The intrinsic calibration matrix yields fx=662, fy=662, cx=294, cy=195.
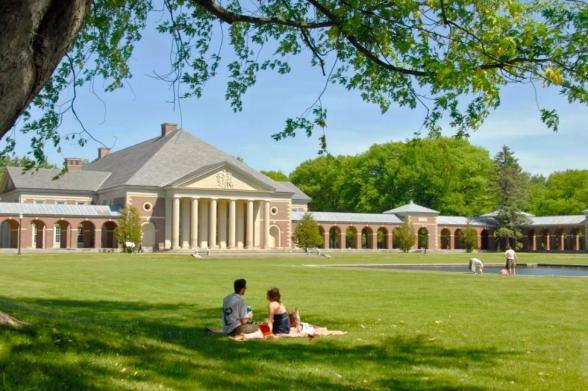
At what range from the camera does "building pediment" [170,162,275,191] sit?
65.1 m

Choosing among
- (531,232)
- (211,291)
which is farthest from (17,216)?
(531,232)

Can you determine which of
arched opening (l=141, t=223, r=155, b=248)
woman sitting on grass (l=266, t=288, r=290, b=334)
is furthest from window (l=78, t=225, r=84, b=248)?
woman sitting on grass (l=266, t=288, r=290, b=334)

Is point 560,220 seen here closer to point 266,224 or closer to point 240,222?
point 266,224

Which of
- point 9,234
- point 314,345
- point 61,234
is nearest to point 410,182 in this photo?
point 61,234

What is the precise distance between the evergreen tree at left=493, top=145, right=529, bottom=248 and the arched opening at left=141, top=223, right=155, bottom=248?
1649 inches

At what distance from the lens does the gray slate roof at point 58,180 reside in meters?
68.4

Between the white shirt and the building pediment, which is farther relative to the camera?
the building pediment

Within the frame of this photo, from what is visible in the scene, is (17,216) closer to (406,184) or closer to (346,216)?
(346,216)

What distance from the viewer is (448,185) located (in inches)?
3593

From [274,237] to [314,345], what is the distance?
63.4m

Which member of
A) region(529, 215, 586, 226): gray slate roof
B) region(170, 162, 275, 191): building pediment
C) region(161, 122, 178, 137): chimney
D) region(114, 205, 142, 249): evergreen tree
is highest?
region(161, 122, 178, 137): chimney

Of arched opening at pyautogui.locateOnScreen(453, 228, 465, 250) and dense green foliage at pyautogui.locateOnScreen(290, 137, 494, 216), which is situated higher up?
dense green foliage at pyautogui.locateOnScreen(290, 137, 494, 216)

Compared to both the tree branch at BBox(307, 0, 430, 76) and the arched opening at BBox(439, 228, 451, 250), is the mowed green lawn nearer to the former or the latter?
the tree branch at BBox(307, 0, 430, 76)

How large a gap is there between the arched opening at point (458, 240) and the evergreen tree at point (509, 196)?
4251 millimetres
